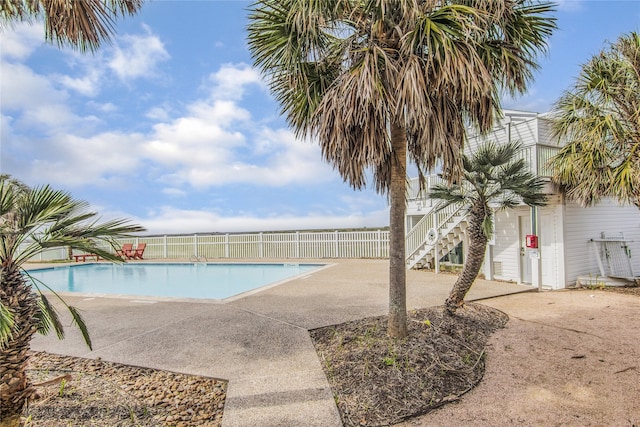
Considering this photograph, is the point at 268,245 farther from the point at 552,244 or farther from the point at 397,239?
the point at 397,239

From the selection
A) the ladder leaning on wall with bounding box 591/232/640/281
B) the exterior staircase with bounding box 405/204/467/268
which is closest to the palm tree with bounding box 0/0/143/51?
the exterior staircase with bounding box 405/204/467/268

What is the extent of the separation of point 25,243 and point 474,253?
20.2 ft

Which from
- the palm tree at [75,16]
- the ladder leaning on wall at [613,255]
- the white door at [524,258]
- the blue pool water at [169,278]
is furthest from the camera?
the blue pool water at [169,278]

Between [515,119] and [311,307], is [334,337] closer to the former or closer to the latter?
[311,307]

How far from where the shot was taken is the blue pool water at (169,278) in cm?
1193

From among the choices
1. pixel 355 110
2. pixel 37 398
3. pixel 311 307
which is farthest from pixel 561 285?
pixel 37 398

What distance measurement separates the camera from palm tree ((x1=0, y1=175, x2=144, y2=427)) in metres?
2.87

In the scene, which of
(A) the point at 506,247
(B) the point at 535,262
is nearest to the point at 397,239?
(B) the point at 535,262

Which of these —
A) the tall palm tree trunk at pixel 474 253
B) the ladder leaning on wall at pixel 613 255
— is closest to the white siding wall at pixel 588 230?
the ladder leaning on wall at pixel 613 255

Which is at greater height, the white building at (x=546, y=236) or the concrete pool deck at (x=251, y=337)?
the white building at (x=546, y=236)

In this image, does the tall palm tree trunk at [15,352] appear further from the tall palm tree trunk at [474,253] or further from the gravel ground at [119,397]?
the tall palm tree trunk at [474,253]

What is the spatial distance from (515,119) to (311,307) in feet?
32.7

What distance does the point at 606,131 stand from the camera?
27.6ft

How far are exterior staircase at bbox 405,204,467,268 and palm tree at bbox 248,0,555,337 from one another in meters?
5.75
